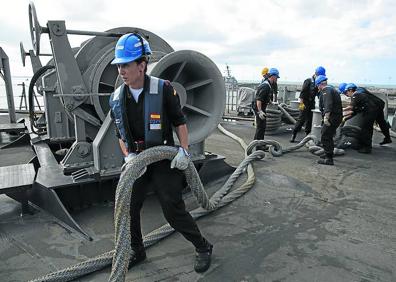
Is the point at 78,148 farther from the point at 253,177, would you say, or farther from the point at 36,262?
the point at 253,177

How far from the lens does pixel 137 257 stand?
2.53 meters

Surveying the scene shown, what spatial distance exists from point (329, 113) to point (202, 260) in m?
3.67

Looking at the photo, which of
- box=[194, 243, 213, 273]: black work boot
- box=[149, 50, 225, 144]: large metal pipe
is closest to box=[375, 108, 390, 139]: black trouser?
box=[149, 50, 225, 144]: large metal pipe

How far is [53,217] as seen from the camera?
327 centimetres

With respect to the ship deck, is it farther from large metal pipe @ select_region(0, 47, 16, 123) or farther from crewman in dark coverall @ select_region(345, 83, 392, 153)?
large metal pipe @ select_region(0, 47, 16, 123)

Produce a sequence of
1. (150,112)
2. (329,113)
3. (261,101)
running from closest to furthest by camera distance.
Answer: (150,112) → (329,113) → (261,101)

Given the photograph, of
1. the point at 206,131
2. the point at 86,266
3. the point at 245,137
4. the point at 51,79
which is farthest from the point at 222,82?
the point at 245,137

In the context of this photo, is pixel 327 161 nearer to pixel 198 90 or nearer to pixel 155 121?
pixel 198 90

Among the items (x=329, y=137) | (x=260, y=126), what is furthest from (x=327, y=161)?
(x=260, y=126)

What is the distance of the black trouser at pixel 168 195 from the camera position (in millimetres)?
2295

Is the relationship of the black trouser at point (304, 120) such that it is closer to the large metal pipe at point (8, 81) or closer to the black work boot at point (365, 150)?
the black work boot at point (365, 150)

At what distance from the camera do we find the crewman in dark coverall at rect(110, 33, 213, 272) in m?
2.14

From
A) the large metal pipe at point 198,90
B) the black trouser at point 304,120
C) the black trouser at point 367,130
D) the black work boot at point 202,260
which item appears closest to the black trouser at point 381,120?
the black trouser at point 367,130

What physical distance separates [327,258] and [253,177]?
1775 millimetres
